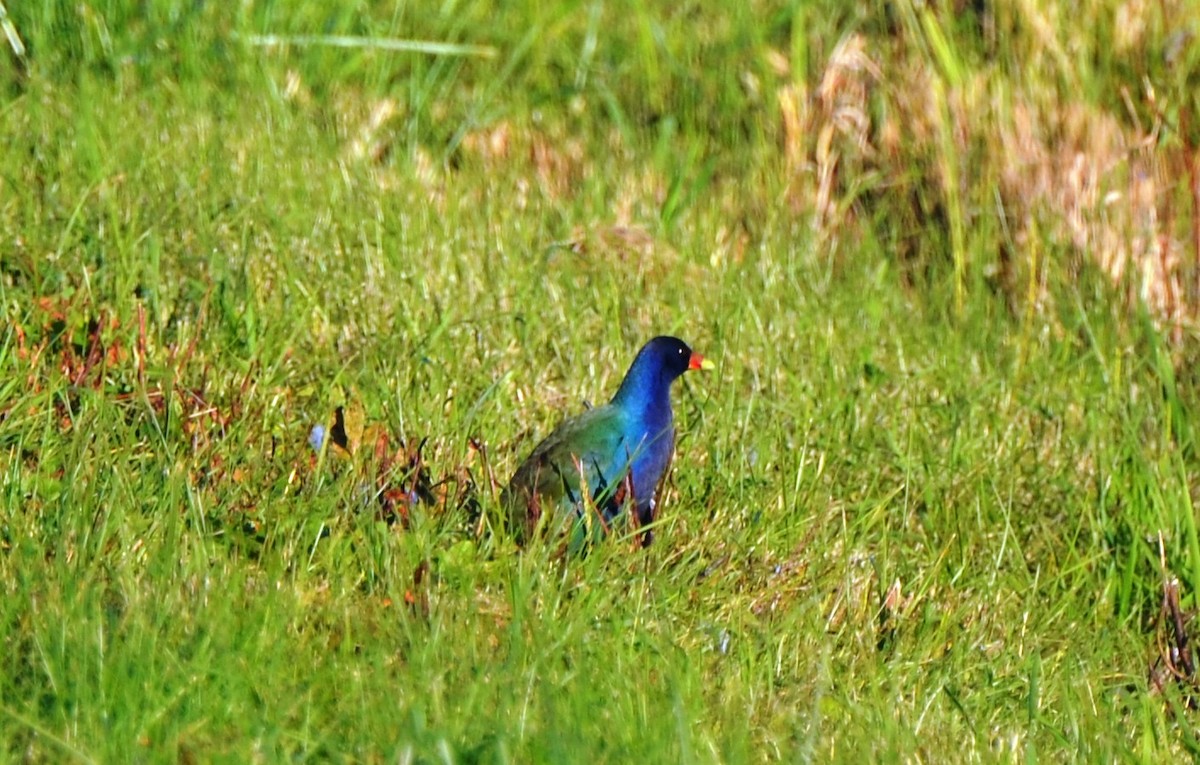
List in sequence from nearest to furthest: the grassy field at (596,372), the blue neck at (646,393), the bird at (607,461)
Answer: the grassy field at (596,372) → the bird at (607,461) → the blue neck at (646,393)

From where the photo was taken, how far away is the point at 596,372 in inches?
184

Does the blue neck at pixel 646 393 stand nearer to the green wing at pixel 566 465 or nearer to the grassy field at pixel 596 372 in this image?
the green wing at pixel 566 465

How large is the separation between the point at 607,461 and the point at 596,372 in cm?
71

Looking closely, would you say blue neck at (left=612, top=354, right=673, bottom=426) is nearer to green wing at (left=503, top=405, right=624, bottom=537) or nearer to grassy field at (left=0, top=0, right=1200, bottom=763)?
green wing at (left=503, top=405, right=624, bottom=537)

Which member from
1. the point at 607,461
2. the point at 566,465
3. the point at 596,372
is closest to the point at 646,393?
the point at 607,461

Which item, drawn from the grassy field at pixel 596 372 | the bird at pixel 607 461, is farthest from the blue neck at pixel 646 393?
the grassy field at pixel 596 372

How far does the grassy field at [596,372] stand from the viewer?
9.62ft

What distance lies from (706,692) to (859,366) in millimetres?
1906

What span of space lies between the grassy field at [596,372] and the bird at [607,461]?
97 millimetres

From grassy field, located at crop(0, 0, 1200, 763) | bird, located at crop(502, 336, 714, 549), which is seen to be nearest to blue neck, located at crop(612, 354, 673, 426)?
bird, located at crop(502, 336, 714, 549)

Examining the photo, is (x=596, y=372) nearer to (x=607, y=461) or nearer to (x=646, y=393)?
(x=646, y=393)

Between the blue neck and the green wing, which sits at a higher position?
the blue neck

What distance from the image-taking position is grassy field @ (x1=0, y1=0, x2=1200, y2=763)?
2.93 m

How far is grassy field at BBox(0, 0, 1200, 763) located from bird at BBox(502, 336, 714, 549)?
10cm
